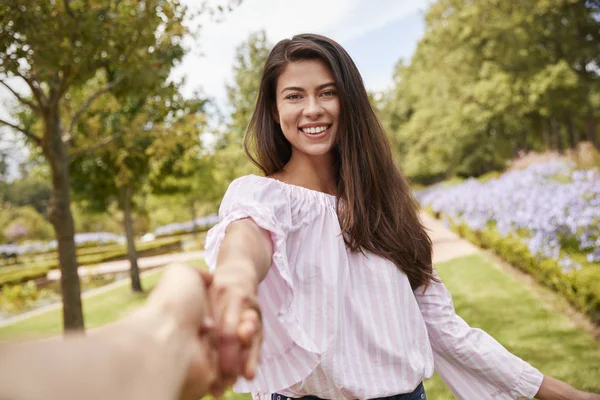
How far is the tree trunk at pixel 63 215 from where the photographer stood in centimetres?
535

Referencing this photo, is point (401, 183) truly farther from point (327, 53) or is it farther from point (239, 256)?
point (239, 256)

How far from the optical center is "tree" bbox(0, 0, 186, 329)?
3.96 metres

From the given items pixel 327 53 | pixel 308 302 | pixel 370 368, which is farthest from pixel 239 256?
pixel 327 53

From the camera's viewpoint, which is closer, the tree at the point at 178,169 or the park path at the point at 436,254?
the tree at the point at 178,169

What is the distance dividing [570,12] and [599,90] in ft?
12.4

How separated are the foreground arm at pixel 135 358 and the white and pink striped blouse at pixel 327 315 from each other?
1.95 ft

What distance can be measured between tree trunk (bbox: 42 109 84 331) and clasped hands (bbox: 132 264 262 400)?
17.0ft

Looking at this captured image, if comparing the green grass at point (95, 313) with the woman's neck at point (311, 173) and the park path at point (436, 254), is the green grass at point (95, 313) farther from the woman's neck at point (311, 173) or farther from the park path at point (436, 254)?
the woman's neck at point (311, 173)

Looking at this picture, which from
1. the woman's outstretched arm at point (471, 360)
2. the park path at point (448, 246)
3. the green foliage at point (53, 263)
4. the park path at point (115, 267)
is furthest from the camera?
the park path at point (115, 267)

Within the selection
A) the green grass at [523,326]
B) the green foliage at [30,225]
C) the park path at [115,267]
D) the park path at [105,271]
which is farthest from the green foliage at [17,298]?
the green foliage at [30,225]

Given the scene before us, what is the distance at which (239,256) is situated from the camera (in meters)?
1.04

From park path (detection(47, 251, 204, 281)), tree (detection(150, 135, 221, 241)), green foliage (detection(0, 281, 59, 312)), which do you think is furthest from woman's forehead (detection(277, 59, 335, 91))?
park path (detection(47, 251, 204, 281))

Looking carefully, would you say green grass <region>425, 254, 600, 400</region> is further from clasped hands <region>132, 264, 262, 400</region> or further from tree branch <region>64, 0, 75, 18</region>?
tree branch <region>64, 0, 75, 18</region>

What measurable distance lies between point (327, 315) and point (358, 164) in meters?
0.57
